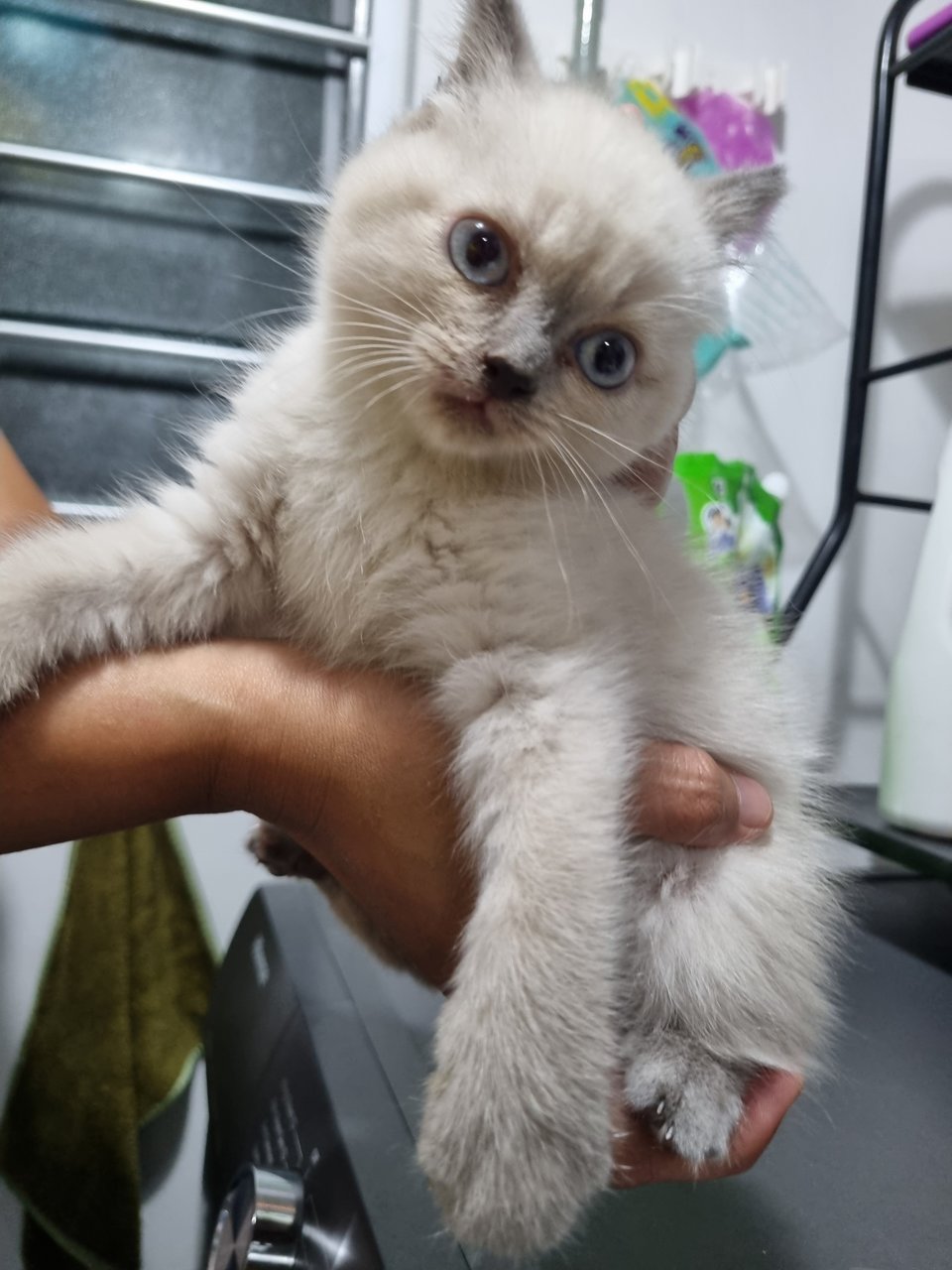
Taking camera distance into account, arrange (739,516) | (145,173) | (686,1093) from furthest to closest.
Result: (739,516)
(145,173)
(686,1093)

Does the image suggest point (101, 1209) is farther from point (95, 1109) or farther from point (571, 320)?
point (571, 320)

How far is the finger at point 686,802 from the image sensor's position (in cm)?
64

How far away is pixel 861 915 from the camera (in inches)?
46.3

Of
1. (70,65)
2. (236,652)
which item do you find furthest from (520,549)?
(70,65)

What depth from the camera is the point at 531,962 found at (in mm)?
530

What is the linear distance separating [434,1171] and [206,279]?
4.27ft

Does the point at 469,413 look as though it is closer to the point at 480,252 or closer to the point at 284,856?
the point at 480,252

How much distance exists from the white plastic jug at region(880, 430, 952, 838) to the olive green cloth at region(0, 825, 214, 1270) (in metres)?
0.95

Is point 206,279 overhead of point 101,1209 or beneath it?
overhead

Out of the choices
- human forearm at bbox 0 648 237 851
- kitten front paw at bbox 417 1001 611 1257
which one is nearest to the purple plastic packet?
human forearm at bbox 0 648 237 851

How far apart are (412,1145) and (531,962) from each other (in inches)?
6.6

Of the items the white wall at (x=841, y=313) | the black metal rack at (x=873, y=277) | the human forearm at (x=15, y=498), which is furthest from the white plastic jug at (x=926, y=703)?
the human forearm at (x=15, y=498)

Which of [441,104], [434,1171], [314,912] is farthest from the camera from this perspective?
[314,912]

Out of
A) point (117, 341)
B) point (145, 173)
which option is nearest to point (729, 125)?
point (145, 173)
